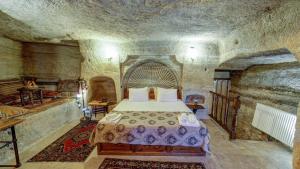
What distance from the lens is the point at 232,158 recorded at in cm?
252

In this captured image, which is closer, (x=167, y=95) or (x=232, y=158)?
(x=232, y=158)

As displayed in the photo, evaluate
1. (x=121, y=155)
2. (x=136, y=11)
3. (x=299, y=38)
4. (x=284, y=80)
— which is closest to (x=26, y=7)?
(x=136, y=11)

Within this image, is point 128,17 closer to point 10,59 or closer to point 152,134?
point 152,134

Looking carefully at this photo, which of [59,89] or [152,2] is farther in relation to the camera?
[59,89]

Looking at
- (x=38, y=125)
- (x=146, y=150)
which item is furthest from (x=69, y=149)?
(x=146, y=150)

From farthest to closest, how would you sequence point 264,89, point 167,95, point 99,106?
1. point 99,106
2. point 167,95
3. point 264,89

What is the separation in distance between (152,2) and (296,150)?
2564mm

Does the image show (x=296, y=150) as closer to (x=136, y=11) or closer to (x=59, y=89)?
(x=136, y=11)

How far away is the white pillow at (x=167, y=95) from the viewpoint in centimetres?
426

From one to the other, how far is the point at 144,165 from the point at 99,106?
2.84 m

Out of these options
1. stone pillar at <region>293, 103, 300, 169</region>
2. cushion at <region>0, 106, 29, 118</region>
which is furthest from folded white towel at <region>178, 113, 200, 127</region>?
cushion at <region>0, 106, 29, 118</region>

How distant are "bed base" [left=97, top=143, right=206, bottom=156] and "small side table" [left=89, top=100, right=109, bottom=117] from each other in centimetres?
192

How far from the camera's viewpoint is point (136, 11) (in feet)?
7.95

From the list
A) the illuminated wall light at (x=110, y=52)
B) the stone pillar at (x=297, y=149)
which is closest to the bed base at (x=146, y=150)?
the stone pillar at (x=297, y=149)
